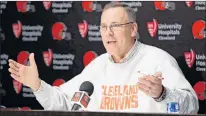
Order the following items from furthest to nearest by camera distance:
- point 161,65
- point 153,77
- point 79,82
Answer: point 79,82 < point 161,65 < point 153,77

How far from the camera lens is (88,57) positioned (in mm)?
3531

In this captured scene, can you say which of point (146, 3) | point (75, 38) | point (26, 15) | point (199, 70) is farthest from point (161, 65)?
point (26, 15)

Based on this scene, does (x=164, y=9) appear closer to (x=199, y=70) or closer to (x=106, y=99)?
(x=199, y=70)

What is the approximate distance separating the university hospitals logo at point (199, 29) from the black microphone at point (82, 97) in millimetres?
985

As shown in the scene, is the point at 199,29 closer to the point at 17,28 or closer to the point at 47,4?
the point at 47,4

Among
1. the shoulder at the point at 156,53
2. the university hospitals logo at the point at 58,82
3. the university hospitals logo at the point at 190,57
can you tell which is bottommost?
the university hospitals logo at the point at 58,82

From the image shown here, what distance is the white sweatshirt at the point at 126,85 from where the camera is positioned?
3.08 metres

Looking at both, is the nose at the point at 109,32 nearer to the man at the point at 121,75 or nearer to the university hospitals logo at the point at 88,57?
the man at the point at 121,75

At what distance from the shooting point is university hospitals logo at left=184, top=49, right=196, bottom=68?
329 cm

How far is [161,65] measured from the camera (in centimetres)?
314

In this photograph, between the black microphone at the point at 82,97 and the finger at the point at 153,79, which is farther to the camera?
the black microphone at the point at 82,97

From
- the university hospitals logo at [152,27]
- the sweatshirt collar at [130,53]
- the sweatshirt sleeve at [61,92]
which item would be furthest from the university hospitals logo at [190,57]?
the sweatshirt sleeve at [61,92]

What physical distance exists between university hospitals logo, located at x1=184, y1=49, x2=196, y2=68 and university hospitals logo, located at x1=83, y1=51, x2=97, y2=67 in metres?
0.79

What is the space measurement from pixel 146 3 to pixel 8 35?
136cm
